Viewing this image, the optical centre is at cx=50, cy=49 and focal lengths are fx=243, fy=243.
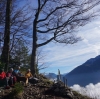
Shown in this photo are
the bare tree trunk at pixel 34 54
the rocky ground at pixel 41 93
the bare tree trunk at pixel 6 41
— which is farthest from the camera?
the bare tree trunk at pixel 34 54

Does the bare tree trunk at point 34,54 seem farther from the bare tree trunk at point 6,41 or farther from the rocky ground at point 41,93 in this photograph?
the rocky ground at point 41,93

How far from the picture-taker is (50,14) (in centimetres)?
2033

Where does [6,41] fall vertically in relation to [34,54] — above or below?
above

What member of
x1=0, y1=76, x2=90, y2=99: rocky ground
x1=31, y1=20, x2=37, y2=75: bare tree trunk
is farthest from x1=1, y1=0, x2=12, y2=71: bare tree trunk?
x1=0, y1=76, x2=90, y2=99: rocky ground

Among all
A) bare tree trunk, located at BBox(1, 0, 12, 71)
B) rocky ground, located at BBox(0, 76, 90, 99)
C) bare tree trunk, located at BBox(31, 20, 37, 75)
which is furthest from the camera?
bare tree trunk, located at BBox(31, 20, 37, 75)

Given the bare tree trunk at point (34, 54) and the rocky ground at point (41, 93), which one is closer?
the rocky ground at point (41, 93)

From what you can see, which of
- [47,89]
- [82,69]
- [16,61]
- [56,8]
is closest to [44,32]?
[56,8]

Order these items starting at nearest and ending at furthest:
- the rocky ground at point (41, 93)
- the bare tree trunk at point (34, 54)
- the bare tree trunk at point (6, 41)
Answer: the rocky ground at point (41, 93), the bare tree trunk at point (6, 41), the bare tree trunk at point (34, 54)

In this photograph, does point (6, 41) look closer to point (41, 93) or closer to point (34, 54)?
point (34, 54)

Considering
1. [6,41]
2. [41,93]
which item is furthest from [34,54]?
[41,93]

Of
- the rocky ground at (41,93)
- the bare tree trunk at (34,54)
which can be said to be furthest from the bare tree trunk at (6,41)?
the rocky ground at (41,93)

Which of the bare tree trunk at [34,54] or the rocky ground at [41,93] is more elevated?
the bare tree trunk at [34,54]

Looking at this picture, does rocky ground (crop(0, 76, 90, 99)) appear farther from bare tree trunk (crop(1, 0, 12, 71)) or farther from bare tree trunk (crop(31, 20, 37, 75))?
bare tree trunk (crop(31, 20, 37, 75))

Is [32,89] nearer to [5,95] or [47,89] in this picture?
[47,89]
